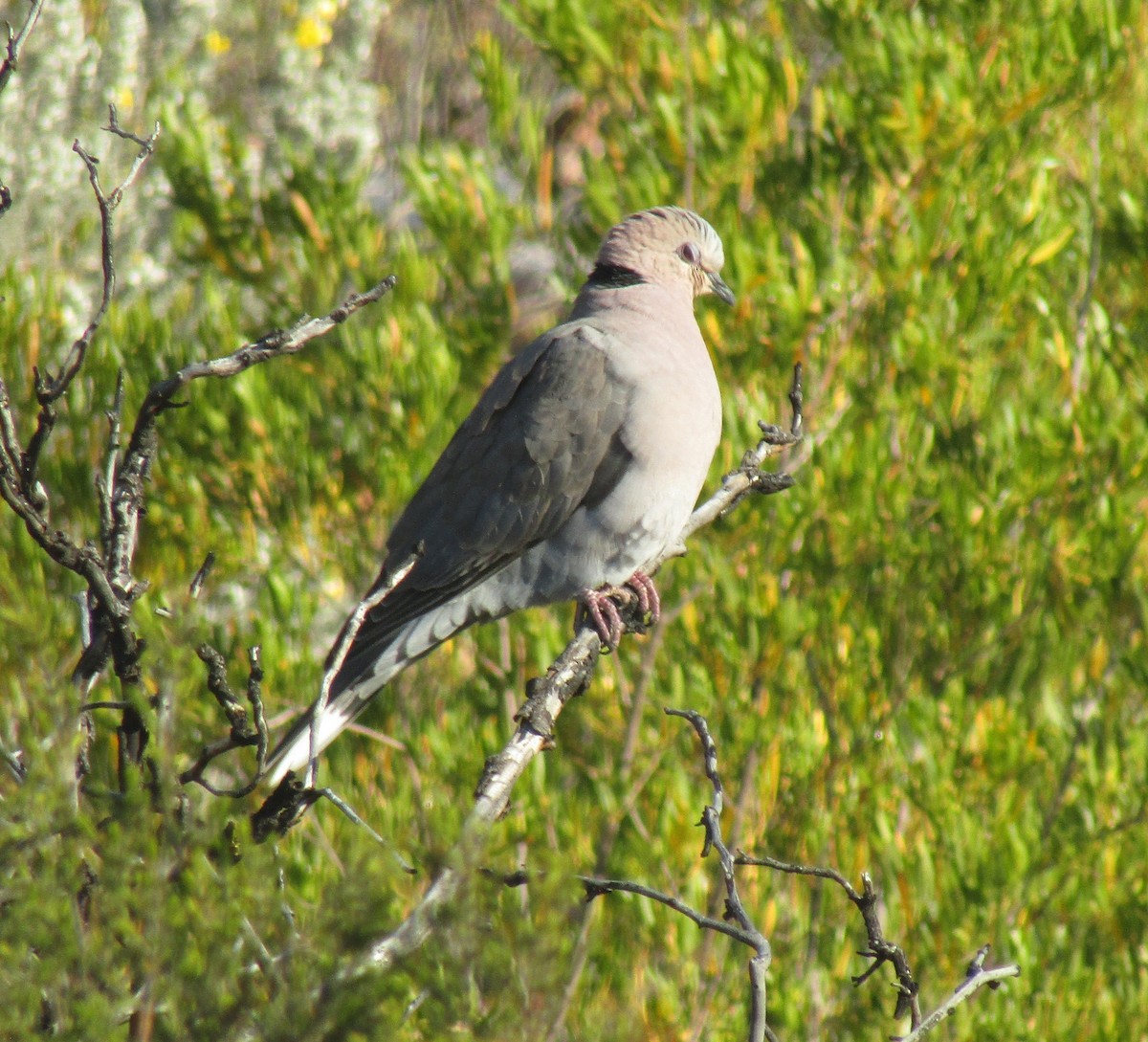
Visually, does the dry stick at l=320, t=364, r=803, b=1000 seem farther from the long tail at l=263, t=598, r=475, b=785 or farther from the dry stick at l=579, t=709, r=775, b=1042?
the long tail at l=263, t=598, r=475, b=785

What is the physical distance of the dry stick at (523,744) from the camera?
3.61 ft

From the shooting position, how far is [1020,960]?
3234 mm

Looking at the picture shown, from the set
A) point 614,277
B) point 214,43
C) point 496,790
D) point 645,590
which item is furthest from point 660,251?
point 214,43

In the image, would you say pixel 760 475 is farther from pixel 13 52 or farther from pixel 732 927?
pixel 13 52

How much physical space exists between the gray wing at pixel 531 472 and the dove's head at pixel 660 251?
0.83 ft

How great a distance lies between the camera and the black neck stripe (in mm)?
3443

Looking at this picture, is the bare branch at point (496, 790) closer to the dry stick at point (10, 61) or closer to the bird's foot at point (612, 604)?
the bird's foot at point (612, 604)

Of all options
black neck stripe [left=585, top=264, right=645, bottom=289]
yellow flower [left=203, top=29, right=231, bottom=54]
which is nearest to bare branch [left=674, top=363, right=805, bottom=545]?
black neck stripe [left=585, top=264, right=645, bottom=289]

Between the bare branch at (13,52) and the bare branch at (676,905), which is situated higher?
the bare branch at (13,52)

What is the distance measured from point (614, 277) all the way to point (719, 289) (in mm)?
285

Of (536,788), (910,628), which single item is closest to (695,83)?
(910,628)

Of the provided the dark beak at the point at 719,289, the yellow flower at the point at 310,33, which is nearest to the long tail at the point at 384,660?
the dark beak at the point at 719,289

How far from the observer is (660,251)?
3.47 metres

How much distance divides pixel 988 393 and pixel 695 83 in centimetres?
123
